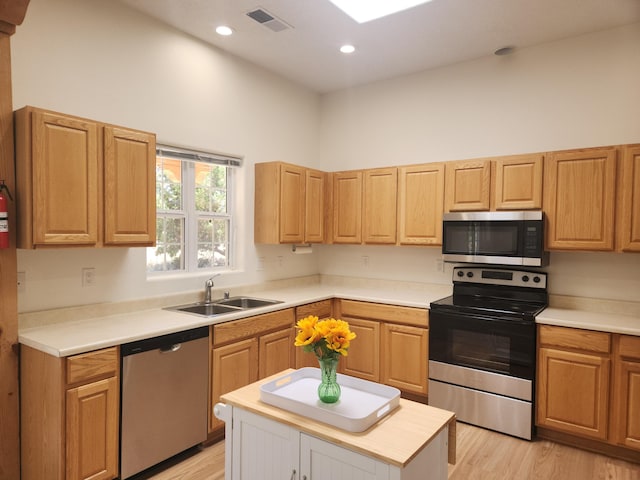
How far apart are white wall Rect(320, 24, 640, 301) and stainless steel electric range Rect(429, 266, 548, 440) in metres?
0.39

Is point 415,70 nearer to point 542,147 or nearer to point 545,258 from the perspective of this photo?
point 542,147

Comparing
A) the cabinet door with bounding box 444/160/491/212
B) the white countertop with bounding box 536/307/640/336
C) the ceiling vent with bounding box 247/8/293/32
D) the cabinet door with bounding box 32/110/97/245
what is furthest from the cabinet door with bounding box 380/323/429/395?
the ceiling vent with bounding box 247/8/293/32

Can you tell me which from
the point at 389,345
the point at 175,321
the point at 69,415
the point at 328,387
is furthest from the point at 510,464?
the point at 69,415

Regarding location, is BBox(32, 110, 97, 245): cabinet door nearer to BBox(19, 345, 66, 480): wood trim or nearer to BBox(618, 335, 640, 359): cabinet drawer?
BBox(19, 345, 66, 480): wood trim

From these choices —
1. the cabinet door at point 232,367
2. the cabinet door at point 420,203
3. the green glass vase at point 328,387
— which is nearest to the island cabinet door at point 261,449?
the green glass vase at point 328,387

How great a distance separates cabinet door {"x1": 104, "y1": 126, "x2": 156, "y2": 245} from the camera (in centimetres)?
255

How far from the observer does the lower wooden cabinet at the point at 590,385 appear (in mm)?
2719

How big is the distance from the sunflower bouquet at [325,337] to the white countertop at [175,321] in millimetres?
1184

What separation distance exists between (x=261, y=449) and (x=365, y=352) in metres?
2.18

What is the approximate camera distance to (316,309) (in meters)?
3.81

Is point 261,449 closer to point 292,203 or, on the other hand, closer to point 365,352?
point 365,352

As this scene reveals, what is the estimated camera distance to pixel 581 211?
121 inches

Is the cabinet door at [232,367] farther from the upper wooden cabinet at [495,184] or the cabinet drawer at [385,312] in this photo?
the upper wooden cabinet at [495,184]

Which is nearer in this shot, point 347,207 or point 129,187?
point 129,187
